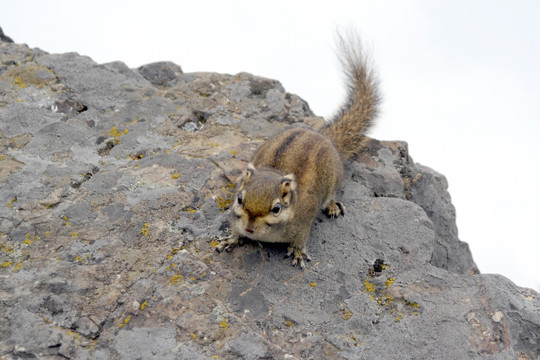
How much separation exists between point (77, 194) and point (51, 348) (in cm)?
206

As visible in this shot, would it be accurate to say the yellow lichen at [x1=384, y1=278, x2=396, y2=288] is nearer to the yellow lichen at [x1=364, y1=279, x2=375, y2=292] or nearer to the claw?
the yellow lichen at [x1=364, y1=279, x2=375, y2=292]

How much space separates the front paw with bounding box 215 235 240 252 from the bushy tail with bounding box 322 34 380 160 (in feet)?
7.75

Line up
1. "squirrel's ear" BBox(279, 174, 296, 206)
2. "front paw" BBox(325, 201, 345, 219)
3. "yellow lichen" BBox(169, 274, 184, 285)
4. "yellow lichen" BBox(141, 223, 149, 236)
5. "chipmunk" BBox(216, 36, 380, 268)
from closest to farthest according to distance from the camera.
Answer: "yellow lichen" BBox(169, 274, 184, 285)
"chipmunk" BBox(216, 36, 380, 268)
"squirrel's ear" BBox(279, 174, 296, 206)
"yellow lichen" BBox(141, 223, 149, 236)
"front paw" BBox(325, 201, 345, 219)

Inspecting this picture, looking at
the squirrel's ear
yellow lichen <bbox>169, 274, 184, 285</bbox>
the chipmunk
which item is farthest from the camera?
the squirrel's ear

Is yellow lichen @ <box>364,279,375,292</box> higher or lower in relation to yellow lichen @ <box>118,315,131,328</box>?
higher

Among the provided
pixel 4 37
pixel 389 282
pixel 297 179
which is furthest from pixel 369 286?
pixel 4 37

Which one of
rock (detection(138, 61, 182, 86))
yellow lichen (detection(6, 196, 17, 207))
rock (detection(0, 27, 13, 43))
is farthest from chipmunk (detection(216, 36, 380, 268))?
rock (detection(0, 27, 13, 43))

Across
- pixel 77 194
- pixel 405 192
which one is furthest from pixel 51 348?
pixel 405 192

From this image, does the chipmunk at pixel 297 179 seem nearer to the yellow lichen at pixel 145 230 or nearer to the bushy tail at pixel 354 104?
→ the bushy tail at pixel 354 104

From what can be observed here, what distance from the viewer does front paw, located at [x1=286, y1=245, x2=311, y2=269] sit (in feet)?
15.6

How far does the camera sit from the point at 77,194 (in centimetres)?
523

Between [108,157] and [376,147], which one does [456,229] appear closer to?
[376,147]

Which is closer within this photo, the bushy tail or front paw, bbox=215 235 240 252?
front paw, bbox=215 235 240 252

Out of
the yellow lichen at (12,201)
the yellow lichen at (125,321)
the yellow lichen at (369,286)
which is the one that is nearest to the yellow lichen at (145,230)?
the yellow lichen at (125,321)
